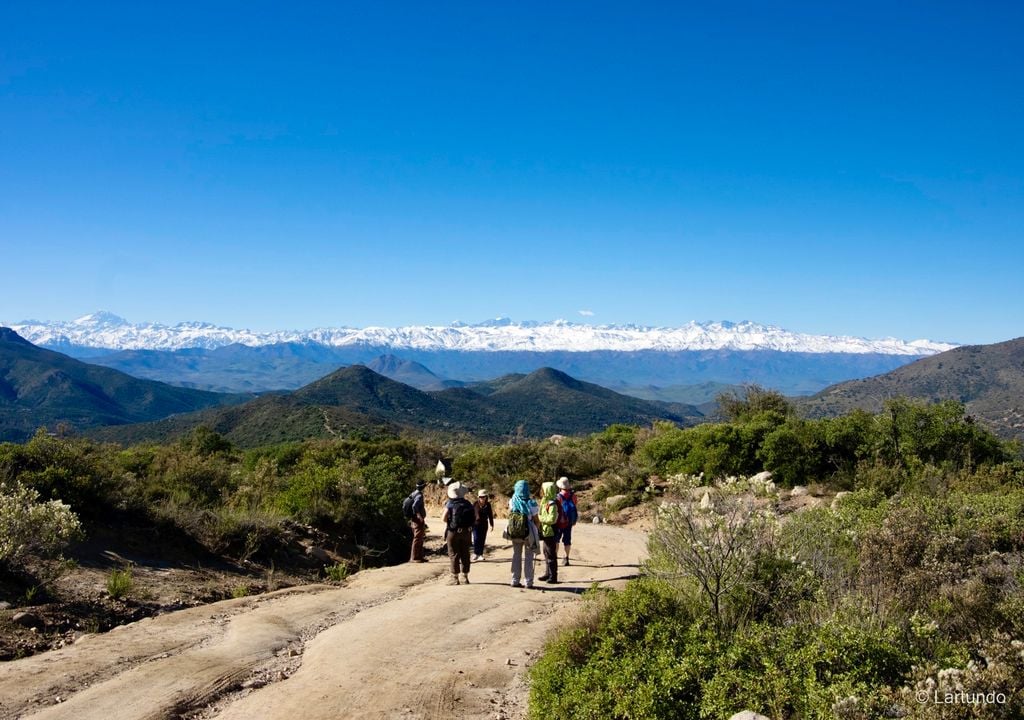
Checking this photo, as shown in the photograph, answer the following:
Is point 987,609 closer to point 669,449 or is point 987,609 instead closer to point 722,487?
point 722,487

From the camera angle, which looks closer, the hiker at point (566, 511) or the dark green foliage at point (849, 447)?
the hiker at point (566, 511)

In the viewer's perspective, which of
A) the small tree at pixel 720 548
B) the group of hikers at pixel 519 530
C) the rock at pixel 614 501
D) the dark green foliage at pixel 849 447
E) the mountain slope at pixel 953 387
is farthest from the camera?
the mountain slope at pixel 953 387

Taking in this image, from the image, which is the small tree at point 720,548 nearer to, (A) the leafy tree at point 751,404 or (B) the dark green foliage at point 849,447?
(B) the dark green foliage at point 849,447

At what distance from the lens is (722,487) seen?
791cm

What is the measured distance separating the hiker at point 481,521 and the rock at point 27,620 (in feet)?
26.8

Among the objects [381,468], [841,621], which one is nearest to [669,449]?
[381,468]

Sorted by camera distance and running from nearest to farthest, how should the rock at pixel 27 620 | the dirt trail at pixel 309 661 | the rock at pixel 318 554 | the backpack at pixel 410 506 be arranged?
the dirt trail at pixel 309 661
the rock at pixel 27 620
the backpack at pixel 410 506
the rock at pixel 318 554

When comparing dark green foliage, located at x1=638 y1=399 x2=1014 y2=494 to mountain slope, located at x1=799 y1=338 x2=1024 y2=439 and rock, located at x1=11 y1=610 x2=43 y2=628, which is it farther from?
mountain slope, located at x1=799 y1=338 x2=1024 y2=439

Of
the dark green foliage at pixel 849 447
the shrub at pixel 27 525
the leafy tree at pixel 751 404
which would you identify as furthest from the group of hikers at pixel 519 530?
the leafy tree at pixel 751 404

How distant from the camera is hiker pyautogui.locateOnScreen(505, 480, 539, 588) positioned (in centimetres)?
1184

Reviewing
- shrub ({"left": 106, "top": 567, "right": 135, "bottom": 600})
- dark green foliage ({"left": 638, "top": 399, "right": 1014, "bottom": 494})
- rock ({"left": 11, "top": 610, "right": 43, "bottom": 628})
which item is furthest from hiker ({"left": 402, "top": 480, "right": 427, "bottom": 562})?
dark green foliage ({"left": 638, "top": 399, "right": 1014, "bottom": 494})

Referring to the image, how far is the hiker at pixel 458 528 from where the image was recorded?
12.3m

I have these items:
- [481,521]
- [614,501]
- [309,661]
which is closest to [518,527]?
[481,521]

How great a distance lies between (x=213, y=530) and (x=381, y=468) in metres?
5.60
